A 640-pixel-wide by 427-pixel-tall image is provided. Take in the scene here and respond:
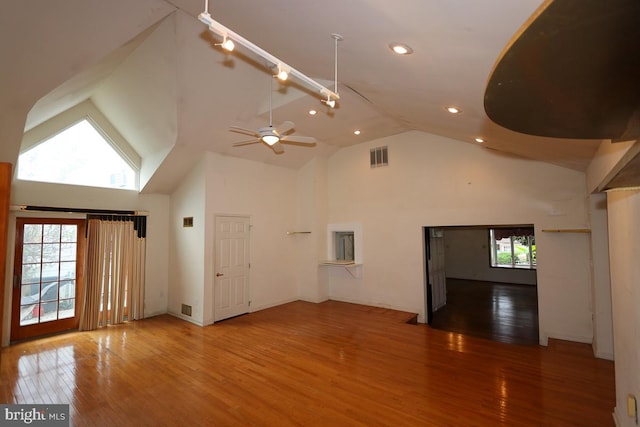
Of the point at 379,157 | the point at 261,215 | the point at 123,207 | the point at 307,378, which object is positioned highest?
the point at 379,157

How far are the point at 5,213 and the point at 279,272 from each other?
5.54 meters

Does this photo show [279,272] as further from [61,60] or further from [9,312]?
[61,60]

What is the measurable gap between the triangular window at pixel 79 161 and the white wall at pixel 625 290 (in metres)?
7.43

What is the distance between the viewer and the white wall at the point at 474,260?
437 inches

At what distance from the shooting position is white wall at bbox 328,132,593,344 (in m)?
4.83

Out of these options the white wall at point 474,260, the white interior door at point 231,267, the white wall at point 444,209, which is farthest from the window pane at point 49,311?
the white wall at point 474,260

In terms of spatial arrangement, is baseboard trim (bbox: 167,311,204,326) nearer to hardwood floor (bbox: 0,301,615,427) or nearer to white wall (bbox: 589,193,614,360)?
hardwood floor (bbox: 0,301,615,427)

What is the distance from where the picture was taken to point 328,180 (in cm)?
785

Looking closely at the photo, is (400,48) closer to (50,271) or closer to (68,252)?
(68,252)

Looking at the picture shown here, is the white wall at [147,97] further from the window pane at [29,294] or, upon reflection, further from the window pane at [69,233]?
the window pane at [29,294]

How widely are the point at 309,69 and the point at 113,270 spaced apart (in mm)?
5352

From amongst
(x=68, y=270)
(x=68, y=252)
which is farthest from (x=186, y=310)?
(x=68, y=252)

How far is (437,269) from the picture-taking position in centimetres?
745

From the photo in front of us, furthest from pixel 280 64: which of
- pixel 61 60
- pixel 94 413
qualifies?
pixel 94 413
